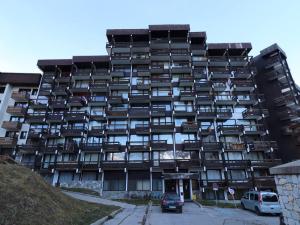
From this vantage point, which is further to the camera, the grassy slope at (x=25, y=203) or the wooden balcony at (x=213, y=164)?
the wooden balcony at (x=213, y=164)

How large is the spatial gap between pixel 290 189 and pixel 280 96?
4318 centimetres

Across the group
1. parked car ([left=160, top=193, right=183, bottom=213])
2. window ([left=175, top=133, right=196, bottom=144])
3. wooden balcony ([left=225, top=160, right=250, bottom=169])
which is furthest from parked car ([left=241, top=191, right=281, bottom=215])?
window ([left=175, top=133, right=196, bottom=144])

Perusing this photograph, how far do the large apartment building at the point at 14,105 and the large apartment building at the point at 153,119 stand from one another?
7.53ft

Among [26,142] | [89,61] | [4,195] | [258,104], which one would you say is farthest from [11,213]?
[258,104]

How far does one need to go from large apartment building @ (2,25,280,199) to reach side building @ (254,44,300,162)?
389 centimetres

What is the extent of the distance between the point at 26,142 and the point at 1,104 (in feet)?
35.5

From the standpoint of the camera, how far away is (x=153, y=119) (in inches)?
1581

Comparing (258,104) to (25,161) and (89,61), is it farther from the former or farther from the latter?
(25,161)

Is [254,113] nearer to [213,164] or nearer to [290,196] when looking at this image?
[213,164]

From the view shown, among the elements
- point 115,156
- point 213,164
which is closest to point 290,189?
point 213,164

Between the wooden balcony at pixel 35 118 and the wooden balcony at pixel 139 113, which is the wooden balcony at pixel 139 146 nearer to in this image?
the wooden balcony at pixel 139 113

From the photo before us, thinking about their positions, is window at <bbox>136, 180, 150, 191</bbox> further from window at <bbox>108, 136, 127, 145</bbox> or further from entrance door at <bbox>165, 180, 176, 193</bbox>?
window at <bbox>108, 136, 127, 145</bbox>

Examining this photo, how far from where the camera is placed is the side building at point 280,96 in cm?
4034

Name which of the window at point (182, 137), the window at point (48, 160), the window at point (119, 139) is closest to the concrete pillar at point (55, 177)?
the window at point (48, 160)
